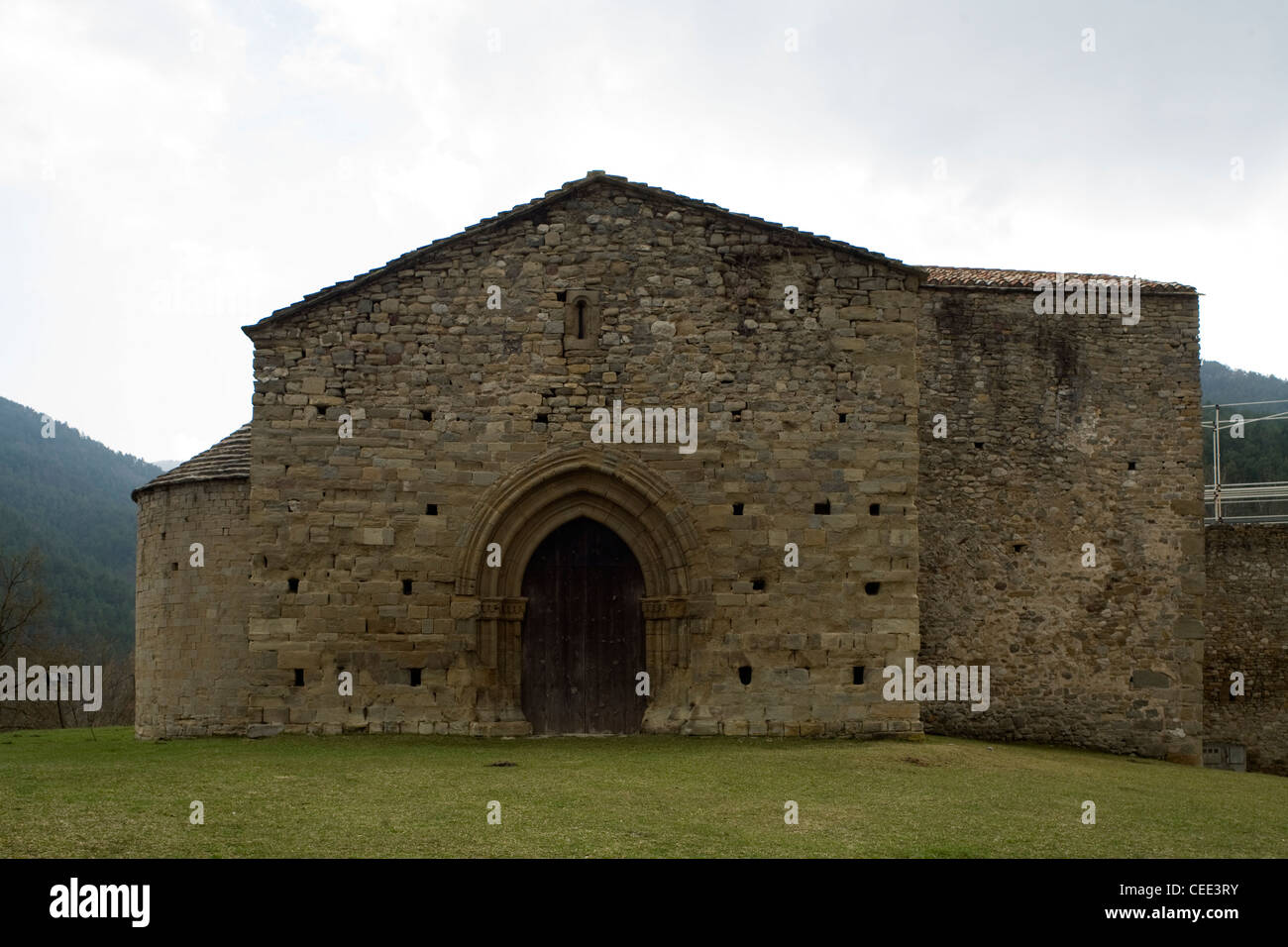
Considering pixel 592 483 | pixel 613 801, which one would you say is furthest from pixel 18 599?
pixel 613 801


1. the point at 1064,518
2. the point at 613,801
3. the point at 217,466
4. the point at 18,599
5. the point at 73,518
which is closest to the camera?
the point at 613,801

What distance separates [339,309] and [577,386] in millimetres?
3369

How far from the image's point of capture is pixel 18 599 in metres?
42.8

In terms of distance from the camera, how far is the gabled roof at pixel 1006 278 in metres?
20.4

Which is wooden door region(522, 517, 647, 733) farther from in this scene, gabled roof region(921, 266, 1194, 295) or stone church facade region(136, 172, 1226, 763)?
gabled roof region(921, 266, 1194, 295)

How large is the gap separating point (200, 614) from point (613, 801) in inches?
400

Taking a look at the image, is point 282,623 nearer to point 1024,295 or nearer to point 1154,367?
point 1024,295

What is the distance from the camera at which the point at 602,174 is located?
52.3 feet

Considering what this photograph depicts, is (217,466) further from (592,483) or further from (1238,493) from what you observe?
(1238,493)

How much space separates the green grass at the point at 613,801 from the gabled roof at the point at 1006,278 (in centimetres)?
857

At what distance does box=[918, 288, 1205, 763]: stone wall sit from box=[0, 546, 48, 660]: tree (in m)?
24.1

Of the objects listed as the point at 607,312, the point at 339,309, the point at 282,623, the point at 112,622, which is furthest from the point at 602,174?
the point at 112,622

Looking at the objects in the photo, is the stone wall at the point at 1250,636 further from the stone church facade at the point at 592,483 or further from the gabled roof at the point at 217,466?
the gabled roof at the point at 217,466

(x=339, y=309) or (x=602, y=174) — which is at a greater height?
(x=602, y=174)
